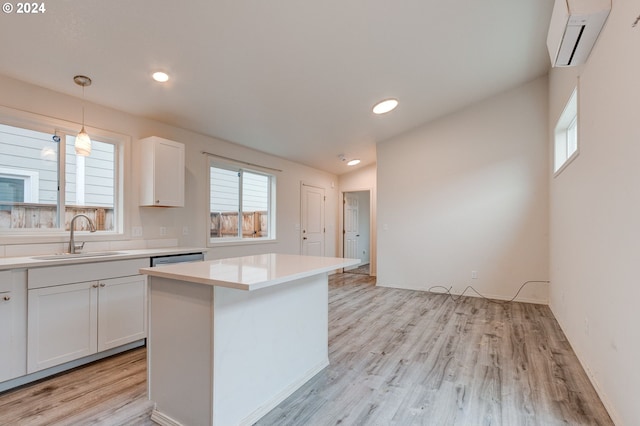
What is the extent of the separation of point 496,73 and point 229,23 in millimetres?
3429

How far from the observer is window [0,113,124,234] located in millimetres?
2564

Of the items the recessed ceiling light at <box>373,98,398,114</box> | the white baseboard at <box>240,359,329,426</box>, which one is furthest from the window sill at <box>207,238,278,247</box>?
the recessed ceiling light at <box>373,98,398,114</box>

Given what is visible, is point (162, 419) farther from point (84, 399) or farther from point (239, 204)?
point (239, 204)

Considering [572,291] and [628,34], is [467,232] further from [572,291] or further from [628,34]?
[628,34]

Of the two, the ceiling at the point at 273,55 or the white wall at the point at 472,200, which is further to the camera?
the white wall at the point at 472,200

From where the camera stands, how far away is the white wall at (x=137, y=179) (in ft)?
8.48

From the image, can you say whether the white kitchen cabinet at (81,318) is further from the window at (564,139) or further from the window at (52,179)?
the window at (564,139)

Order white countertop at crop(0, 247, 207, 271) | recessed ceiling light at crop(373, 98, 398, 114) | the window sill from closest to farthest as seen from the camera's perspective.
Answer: white countertop at crop(0, 247, 207, 271) < recessed ceiling light at crop(373, 98, 398, 114) < the window sill

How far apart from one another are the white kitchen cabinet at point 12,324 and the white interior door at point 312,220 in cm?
423

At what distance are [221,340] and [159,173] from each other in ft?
7.60

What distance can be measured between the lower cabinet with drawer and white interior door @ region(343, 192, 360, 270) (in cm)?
512

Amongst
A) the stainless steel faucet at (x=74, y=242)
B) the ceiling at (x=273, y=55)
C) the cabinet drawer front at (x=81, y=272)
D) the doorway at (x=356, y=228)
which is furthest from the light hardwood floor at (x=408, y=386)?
the doorway at (x=356, y=228)

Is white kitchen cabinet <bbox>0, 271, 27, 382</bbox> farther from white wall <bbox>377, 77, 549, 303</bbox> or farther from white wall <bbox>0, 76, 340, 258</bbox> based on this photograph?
white wall <bbox>377, 77, 549, 303</bbox>

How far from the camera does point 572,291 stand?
9.60 ft
